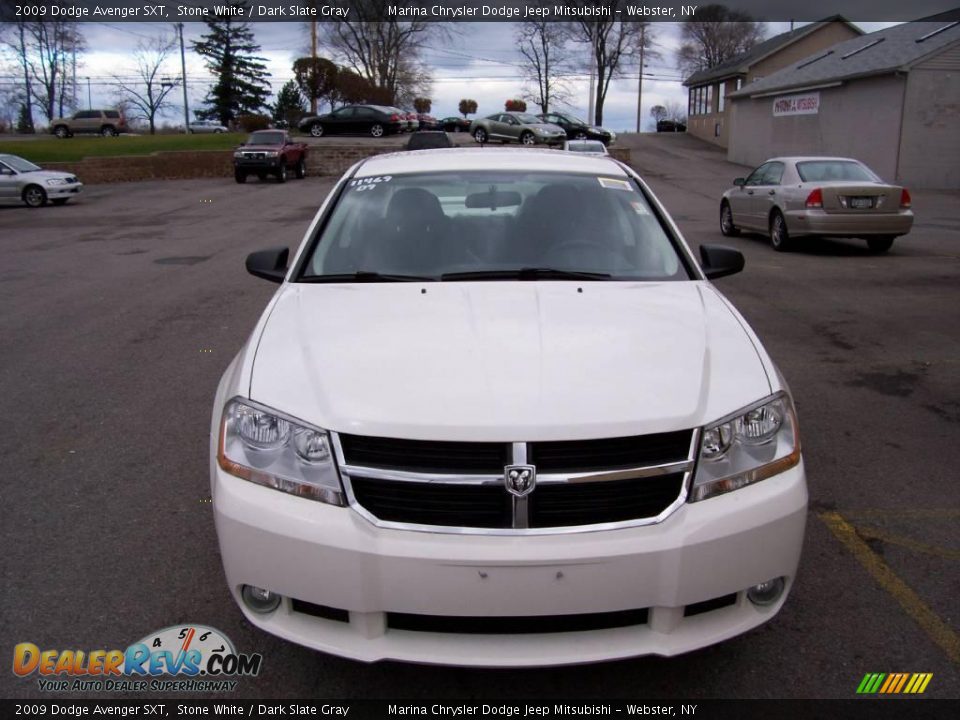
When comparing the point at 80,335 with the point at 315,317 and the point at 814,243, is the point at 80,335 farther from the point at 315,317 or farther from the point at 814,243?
the point at 814,243

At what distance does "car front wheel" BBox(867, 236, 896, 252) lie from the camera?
14.2 meters

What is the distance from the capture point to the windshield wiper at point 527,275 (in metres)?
3.73

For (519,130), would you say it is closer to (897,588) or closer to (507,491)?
(897,588)

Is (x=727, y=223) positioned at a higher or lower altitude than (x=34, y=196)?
lower

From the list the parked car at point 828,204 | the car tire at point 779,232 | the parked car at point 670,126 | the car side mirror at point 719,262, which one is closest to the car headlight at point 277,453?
the car side mirror at point 719,262

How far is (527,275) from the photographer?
3.75 metres

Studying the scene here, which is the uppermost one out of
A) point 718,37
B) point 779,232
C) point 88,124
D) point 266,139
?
point 718,37

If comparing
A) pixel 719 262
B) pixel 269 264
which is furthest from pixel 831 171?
pixel 269 264

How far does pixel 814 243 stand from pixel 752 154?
25.8 meters

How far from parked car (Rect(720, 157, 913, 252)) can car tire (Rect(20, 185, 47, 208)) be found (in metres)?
21.2

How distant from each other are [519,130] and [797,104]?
38.9 feet

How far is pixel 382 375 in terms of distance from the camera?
2.72 meters

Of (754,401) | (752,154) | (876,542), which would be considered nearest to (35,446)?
(754,401)

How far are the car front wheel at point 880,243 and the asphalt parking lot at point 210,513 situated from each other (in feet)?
7.92
